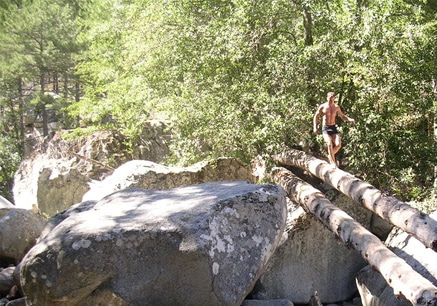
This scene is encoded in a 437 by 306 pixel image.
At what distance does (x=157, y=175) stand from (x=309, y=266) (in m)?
3.47

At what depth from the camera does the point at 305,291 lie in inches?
288

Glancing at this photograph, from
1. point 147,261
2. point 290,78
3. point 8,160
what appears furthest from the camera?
point 8,160

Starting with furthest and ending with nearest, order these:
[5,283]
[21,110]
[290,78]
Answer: [21,110] → [290,78] → [5,283]

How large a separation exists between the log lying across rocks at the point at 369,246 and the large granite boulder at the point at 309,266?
0.43m

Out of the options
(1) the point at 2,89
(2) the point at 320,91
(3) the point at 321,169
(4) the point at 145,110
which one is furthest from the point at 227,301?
(1) the point at 2,89

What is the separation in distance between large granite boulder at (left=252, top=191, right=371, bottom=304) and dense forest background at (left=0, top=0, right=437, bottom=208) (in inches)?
83.1

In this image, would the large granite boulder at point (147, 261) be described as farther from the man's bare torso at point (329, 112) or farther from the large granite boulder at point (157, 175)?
the man's bare torso at point (329, 112)

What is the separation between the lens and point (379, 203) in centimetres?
655

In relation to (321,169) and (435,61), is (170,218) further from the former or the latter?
(435,61)

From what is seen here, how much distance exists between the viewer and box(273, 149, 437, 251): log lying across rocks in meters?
5.49

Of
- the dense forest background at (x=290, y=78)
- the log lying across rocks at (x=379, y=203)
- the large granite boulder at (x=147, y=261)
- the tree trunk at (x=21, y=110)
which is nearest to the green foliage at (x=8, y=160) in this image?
the tree trunk at (x=21, y=110)

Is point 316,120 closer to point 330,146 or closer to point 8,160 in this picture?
point 330,146

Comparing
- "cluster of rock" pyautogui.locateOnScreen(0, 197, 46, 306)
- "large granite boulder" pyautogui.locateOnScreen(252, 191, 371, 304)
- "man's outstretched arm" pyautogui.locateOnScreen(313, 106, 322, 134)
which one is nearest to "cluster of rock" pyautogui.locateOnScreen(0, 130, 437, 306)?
"large granite boulder" pyautogui.locateOnScreen(252, 191, 371, 304)

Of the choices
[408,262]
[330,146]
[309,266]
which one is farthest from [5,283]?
[330,146]
